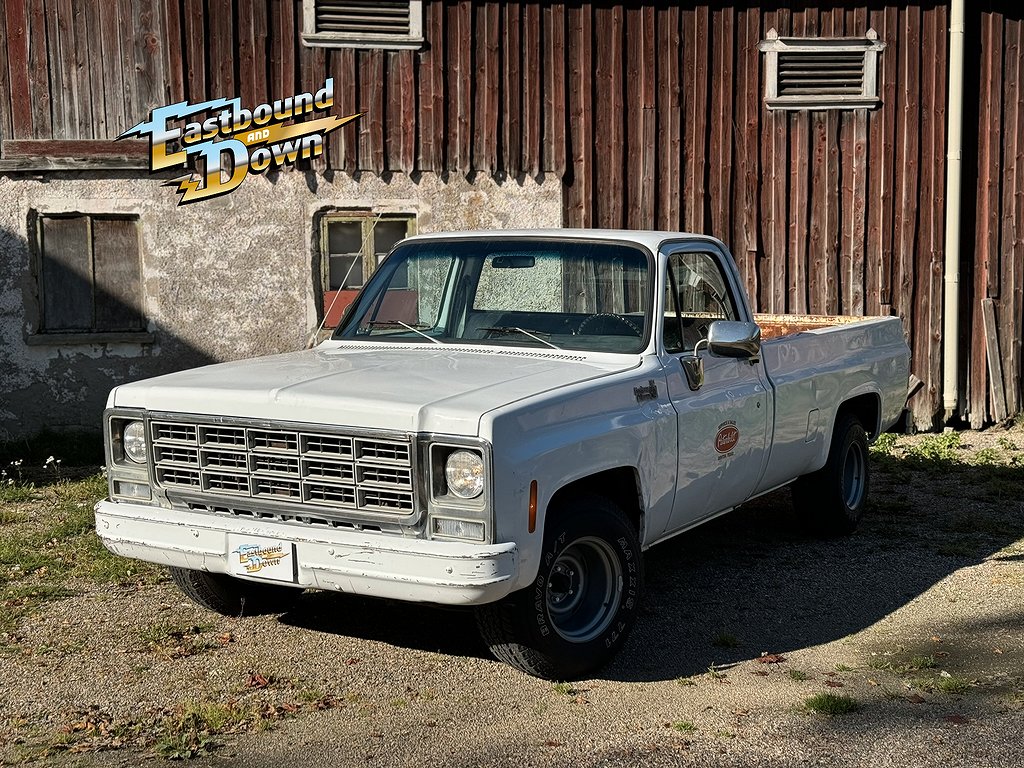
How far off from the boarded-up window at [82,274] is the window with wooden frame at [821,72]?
5957 mm

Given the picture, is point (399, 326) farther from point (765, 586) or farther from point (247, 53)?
point (247, 53)

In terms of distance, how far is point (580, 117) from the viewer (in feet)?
37.7

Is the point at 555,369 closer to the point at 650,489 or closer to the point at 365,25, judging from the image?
the point at 650,489

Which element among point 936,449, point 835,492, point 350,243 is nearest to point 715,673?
point 835,492

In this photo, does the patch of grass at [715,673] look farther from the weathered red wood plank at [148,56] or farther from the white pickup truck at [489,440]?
the weathered red wood plank at [148,56]

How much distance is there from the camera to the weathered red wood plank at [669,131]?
1156 cm

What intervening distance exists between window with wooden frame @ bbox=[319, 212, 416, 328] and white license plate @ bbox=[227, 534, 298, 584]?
21.0ft

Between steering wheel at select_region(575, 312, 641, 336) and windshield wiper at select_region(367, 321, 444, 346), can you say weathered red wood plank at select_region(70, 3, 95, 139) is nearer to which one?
windshield wiper at select_region(367, 321, 444, 346)

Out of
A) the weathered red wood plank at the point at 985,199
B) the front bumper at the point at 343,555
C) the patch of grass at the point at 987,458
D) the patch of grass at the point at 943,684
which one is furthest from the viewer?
the weathered red wood plank at the point at 985,199

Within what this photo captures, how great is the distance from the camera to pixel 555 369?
17.6 ft

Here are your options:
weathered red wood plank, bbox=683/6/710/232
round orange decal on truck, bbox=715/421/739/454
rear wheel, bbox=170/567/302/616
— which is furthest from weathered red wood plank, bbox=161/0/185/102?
round orange decal on truck, bbox=715/421/739/454

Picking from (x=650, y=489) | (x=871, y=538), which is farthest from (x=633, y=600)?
(x=871, y=538)

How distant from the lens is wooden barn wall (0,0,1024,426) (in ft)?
36.0

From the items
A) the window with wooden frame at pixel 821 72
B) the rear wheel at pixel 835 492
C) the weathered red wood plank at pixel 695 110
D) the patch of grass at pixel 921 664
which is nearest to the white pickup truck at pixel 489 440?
the rear wheel at pixel 835 492
